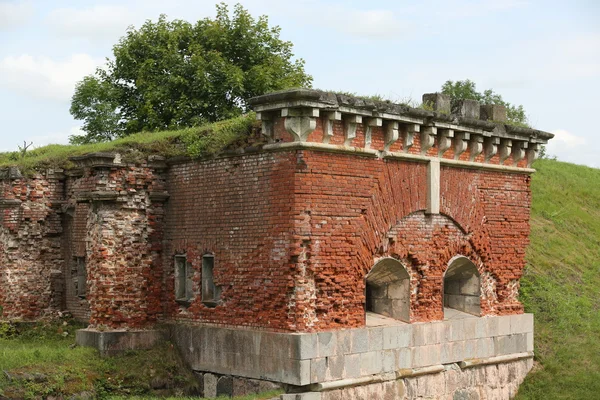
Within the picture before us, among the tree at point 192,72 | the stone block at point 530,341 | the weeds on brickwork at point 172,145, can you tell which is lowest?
the stone block at point 530,341

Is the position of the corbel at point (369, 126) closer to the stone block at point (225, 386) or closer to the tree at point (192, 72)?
the stone block at point (225, 386)

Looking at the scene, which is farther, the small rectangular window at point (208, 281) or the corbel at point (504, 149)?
the corbel at point (504, 149)

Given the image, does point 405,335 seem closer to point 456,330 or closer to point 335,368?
point 456,330

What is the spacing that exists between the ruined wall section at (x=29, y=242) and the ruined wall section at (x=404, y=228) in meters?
6.87

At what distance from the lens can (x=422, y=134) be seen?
52.2 feet

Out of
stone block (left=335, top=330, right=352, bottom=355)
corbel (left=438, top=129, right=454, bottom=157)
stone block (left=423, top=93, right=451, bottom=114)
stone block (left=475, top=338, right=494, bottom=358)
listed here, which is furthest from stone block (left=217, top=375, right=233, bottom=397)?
stone block (left=423, top=93, right=451, bottom=114)

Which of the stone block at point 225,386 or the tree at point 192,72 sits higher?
the tree at point 192,72

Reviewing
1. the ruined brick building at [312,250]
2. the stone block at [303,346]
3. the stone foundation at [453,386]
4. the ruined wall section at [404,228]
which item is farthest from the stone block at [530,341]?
the stone block at [303,346]

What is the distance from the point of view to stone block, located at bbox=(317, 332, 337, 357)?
546 inches

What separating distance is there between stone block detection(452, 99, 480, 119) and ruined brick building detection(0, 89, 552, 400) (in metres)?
0.03

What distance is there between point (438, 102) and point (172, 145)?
4.94 m

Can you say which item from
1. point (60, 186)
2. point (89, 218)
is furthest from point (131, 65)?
point (89, 218)

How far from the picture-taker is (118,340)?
15766 millimetres

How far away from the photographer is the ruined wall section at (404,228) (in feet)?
46.2
